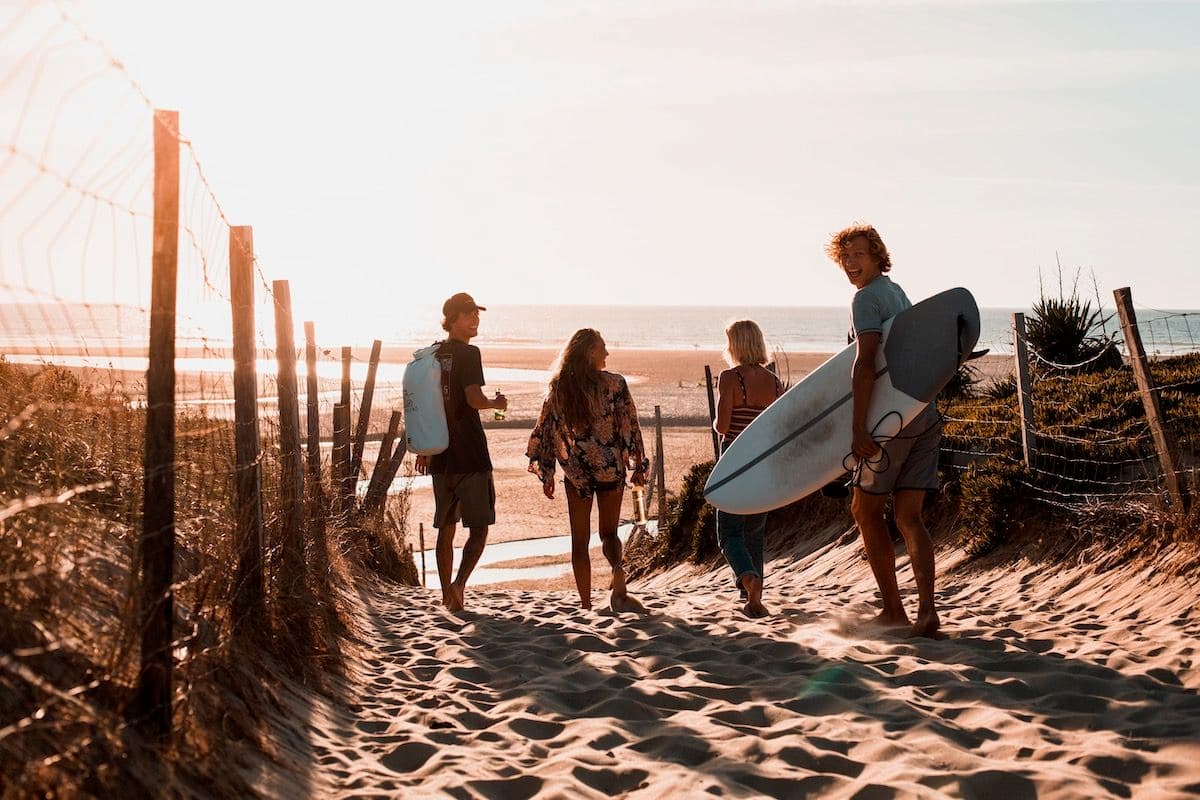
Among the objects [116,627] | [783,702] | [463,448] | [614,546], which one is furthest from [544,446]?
[116,627]

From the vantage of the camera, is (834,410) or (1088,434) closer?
(834,410)

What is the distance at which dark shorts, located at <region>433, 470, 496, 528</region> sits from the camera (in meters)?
6.93

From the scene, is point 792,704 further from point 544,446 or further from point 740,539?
point 544,446

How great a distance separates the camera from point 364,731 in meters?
4.29

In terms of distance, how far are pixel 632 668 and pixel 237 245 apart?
8.10ft

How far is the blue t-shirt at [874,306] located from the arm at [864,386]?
42mm

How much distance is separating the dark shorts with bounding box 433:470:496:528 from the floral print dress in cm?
37

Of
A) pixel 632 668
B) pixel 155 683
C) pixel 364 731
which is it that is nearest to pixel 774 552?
pixel 632 668

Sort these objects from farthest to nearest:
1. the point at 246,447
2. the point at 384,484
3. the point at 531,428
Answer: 1. the point at 531,428
2. the point at 384,484
3. the point at 246,447

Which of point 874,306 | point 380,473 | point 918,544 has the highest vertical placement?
point 874,306

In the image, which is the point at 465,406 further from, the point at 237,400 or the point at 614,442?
the point at 237,400

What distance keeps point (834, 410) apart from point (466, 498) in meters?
2.20

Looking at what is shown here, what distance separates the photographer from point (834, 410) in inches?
249

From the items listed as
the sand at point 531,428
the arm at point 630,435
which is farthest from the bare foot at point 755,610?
the sand at point 531,428
